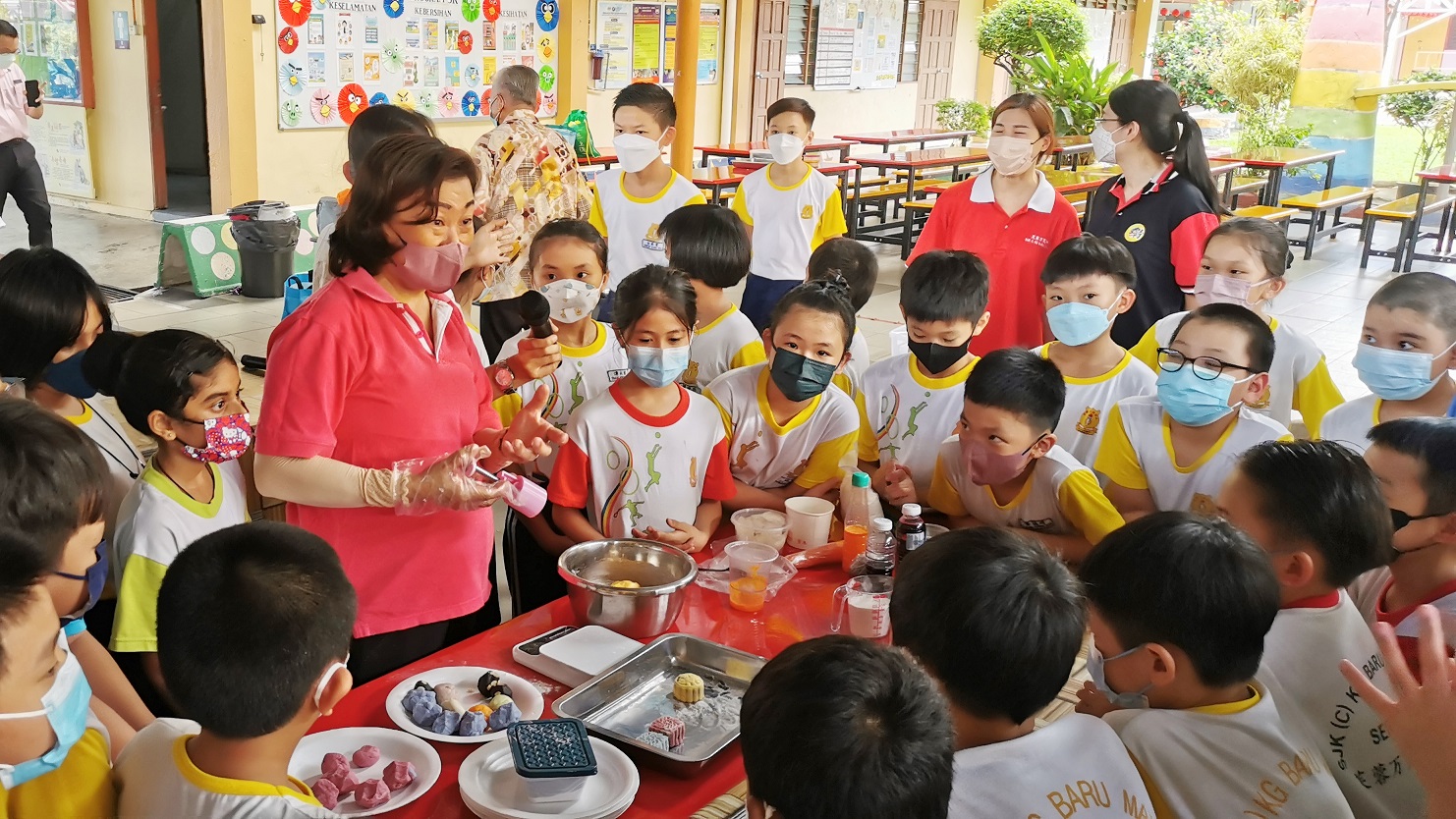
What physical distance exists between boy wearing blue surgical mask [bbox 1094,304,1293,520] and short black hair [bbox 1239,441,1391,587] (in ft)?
1.89

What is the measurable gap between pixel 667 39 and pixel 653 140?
8.33 metres

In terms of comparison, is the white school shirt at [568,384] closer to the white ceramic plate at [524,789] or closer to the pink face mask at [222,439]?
the pink face mask at [222,439]

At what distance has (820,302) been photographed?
115 inches

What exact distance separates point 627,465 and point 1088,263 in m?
1.46

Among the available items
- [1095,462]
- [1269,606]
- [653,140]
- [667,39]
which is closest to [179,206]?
[667,39]

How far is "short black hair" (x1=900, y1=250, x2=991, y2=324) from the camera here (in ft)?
10.1

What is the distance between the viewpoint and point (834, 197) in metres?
5.16

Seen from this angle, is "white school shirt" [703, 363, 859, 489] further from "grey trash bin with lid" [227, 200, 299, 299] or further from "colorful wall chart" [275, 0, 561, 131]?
"colorful wall chart" [275, 0, 561, 131]

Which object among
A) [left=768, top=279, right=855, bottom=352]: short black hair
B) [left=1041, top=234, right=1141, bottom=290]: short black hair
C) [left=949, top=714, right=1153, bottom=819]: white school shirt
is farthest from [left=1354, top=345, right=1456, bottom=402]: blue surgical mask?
[left=949, top=714, right=1153, bottom=819]: white school shirt

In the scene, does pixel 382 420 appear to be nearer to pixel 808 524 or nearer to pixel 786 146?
pixel 808 524

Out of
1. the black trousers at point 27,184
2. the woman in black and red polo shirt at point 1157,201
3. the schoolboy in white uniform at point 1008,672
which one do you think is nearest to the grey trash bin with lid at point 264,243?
the black trousers at point 27,184

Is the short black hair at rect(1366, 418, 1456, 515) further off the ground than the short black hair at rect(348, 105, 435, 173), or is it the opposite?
the short black hair at rect(348, 105, 435, 173)

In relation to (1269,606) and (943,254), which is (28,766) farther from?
(943,254)

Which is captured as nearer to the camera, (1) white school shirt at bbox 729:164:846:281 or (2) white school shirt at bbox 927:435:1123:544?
(2) white school shirt at bbox 927:435:1123:544
